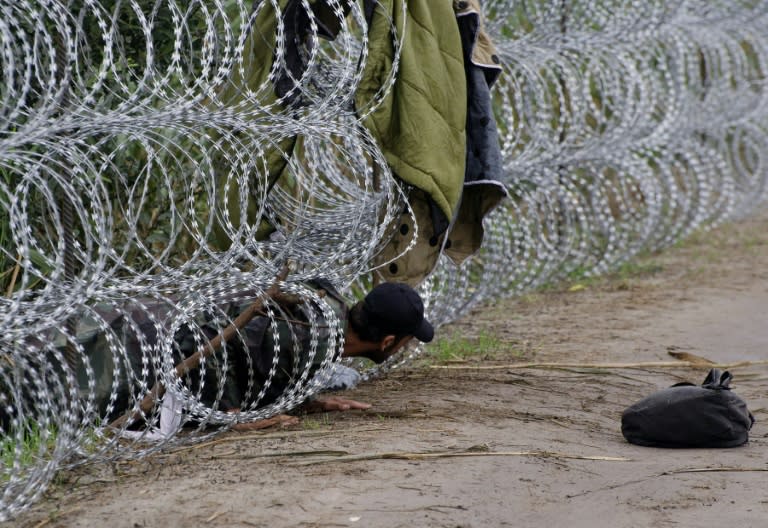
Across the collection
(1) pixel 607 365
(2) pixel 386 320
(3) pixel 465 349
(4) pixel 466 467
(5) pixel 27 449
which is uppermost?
(2) pixel 386 320

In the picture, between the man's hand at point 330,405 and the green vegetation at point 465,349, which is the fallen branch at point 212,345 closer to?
the man's hand at point 330,405

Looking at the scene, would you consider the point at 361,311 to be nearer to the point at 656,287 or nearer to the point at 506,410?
the point at 506,410

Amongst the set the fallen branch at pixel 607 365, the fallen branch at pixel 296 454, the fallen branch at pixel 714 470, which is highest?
the fallen branch at pixel 296 454

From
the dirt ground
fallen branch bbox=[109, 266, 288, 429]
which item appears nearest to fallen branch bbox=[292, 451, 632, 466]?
the dirt ground

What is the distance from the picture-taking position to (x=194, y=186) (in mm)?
4980

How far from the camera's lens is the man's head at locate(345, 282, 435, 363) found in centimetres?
523

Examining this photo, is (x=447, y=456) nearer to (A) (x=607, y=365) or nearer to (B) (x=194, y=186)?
(B) (x=194, y=186)

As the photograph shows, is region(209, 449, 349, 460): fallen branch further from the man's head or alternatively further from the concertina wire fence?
the man's head

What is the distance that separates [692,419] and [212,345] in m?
1.94

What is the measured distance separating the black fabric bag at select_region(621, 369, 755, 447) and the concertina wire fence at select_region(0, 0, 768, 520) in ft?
4.36

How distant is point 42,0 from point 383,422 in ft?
6.99

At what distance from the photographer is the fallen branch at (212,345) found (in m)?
4.78

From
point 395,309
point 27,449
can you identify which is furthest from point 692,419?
point 27,449

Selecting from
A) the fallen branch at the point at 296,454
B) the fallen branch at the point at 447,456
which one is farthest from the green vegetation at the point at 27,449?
the fallen branch at the point at 447,456
